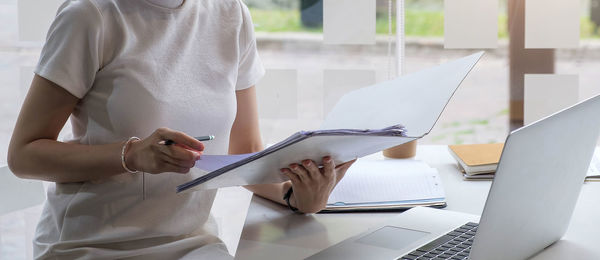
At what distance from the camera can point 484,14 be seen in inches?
91.1

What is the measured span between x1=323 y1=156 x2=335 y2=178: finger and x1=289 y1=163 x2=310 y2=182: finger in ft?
0.11

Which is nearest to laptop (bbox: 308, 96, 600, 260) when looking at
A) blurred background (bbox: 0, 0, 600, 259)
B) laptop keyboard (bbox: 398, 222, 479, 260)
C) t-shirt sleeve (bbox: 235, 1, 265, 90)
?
laptop keyboard (bbox: 398, 222, 479, 260)

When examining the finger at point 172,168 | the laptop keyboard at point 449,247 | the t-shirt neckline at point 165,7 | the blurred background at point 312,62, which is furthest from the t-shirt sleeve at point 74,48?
the blurred background at point 312,62

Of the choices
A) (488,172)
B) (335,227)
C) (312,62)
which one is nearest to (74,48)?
(335,227)

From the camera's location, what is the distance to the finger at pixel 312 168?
1.23 metres

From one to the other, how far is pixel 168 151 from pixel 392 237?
391mm

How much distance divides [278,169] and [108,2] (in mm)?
458

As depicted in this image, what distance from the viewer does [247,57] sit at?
5.25ft

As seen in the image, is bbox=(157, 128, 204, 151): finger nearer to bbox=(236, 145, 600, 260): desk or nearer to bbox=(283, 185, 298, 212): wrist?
bbox=(236, 145, 600, 260): desk

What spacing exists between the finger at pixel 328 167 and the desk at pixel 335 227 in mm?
94

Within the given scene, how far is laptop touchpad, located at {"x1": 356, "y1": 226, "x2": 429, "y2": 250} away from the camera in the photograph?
1.18 metres

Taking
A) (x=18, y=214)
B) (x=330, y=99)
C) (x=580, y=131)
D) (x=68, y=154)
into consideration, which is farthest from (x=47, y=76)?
(x=18, y=214)

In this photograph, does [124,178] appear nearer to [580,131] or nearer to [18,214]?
[580,131]

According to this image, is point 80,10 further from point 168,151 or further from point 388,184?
point 388,184
